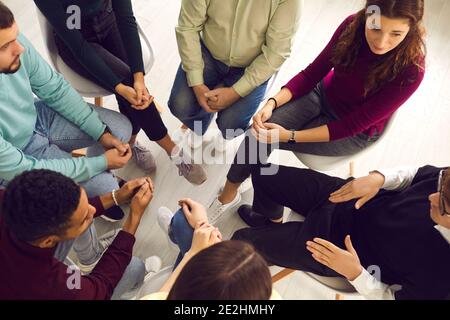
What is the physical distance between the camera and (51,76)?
59.3 inches

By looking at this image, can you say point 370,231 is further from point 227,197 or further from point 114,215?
point 114,215

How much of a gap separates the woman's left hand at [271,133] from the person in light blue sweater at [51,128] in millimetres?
520

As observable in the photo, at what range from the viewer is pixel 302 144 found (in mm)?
1689

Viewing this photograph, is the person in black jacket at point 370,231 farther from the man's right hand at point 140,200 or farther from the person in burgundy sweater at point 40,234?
the person in burgundy sweater at point 40,234

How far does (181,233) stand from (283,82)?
1301 mm

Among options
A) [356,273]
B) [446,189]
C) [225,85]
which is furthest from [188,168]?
[446,189]

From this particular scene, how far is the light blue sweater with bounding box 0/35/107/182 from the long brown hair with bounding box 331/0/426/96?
3.19 ft

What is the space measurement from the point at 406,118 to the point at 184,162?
4.30 feet

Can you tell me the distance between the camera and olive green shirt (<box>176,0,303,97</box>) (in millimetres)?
1548

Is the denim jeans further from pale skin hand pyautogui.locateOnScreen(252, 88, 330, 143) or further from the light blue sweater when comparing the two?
pale skin hand pyautogui.locateOnScreen(252, 88, 330, 143)

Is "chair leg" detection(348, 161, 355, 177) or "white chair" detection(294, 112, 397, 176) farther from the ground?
"white chair" detection(294, 112, 397, 176)

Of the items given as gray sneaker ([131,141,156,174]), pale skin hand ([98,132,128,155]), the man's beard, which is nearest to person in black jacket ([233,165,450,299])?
pale skin hand ([98,132,128,155])

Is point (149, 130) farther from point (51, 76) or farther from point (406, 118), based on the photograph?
point (406, 118)
